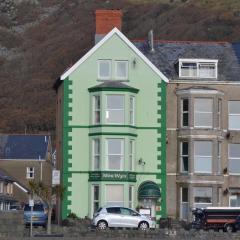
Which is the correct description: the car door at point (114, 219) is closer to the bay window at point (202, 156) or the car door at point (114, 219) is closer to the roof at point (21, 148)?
the bay window at point (202, 156)

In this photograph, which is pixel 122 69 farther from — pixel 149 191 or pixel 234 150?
pixel 234 150

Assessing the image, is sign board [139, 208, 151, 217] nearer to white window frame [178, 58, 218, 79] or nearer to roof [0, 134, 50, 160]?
white window frame [178, 58, 218, 79]

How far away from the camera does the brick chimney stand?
231ft

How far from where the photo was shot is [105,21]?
7088 cm

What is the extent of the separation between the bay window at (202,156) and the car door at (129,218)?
9449mm

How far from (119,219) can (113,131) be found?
30.8 ft

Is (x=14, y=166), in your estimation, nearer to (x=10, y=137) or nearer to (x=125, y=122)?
(x=10, y=137)

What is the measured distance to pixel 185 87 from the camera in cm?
6762

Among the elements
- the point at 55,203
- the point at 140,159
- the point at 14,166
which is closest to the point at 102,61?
the point at 140,159

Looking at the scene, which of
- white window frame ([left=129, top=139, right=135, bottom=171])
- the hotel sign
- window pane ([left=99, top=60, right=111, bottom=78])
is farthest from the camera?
window pane ([left=99, top=60, right=111, bottom=78])

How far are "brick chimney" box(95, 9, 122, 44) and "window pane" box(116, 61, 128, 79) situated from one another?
3.70 metres

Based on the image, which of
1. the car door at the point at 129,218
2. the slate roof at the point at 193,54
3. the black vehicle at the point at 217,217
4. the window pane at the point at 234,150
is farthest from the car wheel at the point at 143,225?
the slate roof at the point at 193,54

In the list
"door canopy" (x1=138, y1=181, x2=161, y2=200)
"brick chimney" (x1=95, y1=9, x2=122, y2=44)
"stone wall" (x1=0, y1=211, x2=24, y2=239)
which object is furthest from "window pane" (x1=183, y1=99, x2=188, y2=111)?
"stone wall" (x1=0, y1=211, x2=24, y2=239)

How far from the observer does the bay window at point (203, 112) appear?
220 ft
